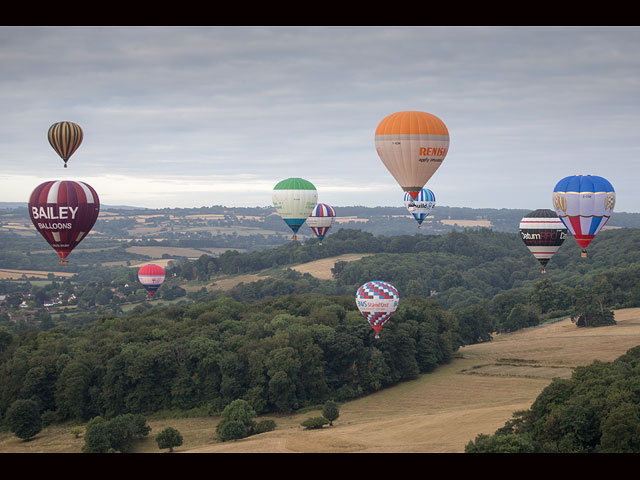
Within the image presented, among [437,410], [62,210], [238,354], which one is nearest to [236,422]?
[238,354]

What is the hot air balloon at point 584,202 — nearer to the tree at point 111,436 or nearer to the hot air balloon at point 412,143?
the hot air balloon at point 412,143

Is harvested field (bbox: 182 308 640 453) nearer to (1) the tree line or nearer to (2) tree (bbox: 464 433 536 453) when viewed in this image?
(1) the tree line

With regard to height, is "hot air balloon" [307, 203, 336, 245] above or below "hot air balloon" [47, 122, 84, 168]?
below

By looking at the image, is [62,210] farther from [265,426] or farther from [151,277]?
[151,277]

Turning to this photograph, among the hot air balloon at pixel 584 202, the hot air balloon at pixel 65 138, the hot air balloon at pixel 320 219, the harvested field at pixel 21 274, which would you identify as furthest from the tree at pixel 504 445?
the harvested field at pixel 21 274

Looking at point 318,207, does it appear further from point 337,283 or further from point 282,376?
point 337,283

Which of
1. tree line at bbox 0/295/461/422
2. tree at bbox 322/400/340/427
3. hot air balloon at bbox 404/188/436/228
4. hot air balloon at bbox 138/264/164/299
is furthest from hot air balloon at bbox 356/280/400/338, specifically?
hot air balloon at bbox 138/264/164/299
